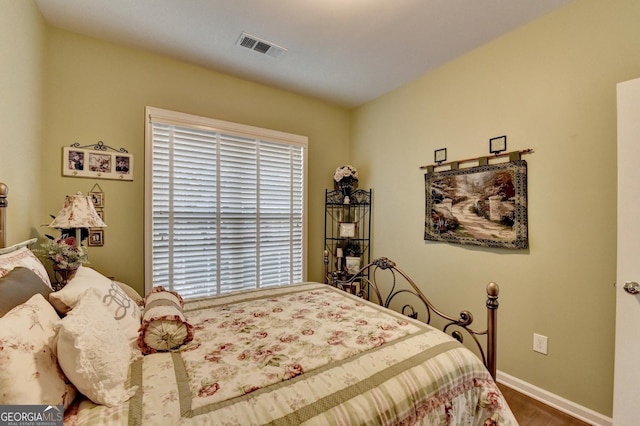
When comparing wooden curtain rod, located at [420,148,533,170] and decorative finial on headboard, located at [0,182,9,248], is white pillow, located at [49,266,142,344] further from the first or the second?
wooden curtain rod, located at [420,148,533,170]

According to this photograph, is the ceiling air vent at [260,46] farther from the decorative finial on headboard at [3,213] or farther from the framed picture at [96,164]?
the decorative finial on headboard at [3,213]

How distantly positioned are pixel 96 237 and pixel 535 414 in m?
3.54

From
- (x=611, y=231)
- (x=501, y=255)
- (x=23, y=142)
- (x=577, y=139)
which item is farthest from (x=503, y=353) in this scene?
(x=23, y=142)

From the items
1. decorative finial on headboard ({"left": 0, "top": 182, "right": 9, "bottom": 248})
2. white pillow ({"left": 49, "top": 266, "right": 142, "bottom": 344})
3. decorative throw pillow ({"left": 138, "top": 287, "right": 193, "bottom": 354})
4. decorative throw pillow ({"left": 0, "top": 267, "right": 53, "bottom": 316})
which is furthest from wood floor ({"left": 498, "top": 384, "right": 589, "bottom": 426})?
decorative finial on headboard ({"left": 0, "top": 182, "right": 9, "bottom": 248})

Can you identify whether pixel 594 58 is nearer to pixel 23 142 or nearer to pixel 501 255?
pixel 501 255

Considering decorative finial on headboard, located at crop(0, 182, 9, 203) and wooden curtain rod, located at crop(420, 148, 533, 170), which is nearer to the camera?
decorative finial on headboard, located at crop(0, 182, 9, 203)

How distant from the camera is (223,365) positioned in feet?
3.64

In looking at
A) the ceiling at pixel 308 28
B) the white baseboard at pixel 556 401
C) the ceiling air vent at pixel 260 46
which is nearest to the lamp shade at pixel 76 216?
the ceiling at pixel 308 28

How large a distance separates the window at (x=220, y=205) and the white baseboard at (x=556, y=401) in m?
2.12

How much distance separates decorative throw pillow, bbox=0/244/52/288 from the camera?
1127 millimetres

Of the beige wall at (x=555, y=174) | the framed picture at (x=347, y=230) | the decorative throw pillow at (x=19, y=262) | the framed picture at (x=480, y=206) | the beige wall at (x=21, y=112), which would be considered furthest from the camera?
the framed picture at (x=347, y=230)

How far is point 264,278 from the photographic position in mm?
3031

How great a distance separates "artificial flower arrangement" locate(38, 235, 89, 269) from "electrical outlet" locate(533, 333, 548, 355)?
3.24 m

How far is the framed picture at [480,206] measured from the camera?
2.07 meters
